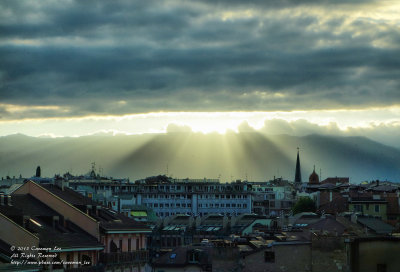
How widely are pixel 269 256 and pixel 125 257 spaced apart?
37.2ft

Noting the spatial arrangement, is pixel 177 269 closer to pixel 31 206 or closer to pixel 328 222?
pixel 328 222

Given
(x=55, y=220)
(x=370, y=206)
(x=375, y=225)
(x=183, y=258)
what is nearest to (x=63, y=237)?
(x=55, y=220)

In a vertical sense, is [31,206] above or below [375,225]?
below

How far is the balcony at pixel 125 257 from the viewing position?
2682 inches

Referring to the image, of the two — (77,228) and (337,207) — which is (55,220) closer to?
(77,228)

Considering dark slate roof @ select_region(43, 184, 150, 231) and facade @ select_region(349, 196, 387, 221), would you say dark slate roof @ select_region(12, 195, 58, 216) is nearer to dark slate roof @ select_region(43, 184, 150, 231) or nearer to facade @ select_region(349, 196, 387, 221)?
dark slate roof @ select_region(43, 184, 150, 231)

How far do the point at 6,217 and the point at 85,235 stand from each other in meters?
10.7

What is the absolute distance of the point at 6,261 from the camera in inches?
2089

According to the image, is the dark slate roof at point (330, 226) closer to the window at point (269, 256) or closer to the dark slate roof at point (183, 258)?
the dark slate roof at point (183, 258)

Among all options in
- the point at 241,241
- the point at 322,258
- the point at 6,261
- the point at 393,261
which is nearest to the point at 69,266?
the point at 6,261

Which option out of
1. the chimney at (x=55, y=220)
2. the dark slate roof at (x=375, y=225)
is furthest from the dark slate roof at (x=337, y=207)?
the chimney at (x=55, y=220)

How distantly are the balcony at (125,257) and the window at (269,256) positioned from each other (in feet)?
34.0

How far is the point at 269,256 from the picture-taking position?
6644cm

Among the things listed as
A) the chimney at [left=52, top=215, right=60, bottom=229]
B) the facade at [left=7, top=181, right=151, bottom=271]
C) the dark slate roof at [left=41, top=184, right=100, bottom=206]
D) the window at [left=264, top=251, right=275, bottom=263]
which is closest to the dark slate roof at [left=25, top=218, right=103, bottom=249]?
the facade at [left=7, top=181, right=151, bottom=271]
